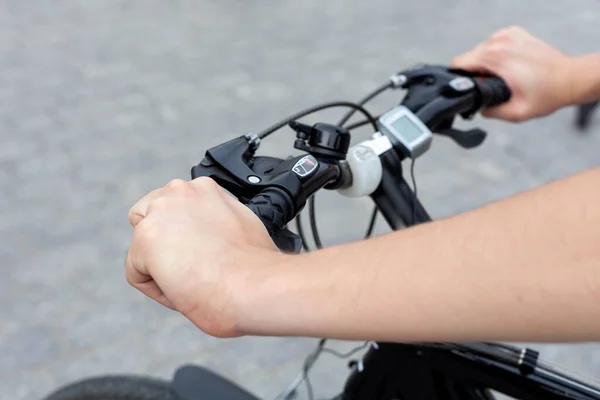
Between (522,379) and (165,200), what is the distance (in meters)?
0.55

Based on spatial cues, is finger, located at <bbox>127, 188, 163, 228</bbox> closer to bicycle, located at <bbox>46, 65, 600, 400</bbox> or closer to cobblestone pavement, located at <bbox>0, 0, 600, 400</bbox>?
bicycle, located at <bbox>46, 65, 600, 400</bbox>

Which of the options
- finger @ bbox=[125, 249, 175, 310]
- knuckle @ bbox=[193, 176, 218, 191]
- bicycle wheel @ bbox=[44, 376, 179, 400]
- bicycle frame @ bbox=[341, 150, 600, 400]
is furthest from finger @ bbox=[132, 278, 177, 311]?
bicycle wheel @ bbox=[44, 376, 179, 400]

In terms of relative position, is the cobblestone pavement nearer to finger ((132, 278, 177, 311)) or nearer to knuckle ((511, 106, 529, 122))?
knuckle ((511, 106, 529, 122))

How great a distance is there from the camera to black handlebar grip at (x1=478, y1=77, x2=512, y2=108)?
3.21 feet

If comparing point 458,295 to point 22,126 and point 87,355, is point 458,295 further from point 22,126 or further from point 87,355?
point 22,126

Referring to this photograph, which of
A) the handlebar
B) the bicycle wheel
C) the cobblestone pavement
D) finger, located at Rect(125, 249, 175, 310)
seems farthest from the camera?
the cobblestone pavement

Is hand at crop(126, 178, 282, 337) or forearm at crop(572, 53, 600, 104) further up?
forearm at crop(572, 53, 600, 104)

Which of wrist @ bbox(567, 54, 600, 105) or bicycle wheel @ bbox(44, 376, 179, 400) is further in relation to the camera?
bicycle wheel @ bbox(44, 376, 179, 400)

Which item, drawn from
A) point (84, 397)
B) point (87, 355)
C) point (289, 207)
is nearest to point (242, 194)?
point (289, 207)

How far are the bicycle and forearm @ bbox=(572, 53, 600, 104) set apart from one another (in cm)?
10

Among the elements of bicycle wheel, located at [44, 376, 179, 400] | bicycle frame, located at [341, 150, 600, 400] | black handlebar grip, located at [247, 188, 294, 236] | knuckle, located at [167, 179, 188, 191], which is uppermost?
knuckle, located at [167, 179, 188, 191]

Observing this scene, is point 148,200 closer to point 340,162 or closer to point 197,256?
point 197,256

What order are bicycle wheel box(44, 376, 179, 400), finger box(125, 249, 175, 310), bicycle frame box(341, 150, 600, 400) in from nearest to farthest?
finger box(125, 249, 175, 310) → bicycle frame box(341, 150, 600, 400) → bicycle wheel box(44, 376, 179, 400)

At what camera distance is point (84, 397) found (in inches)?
45.9
